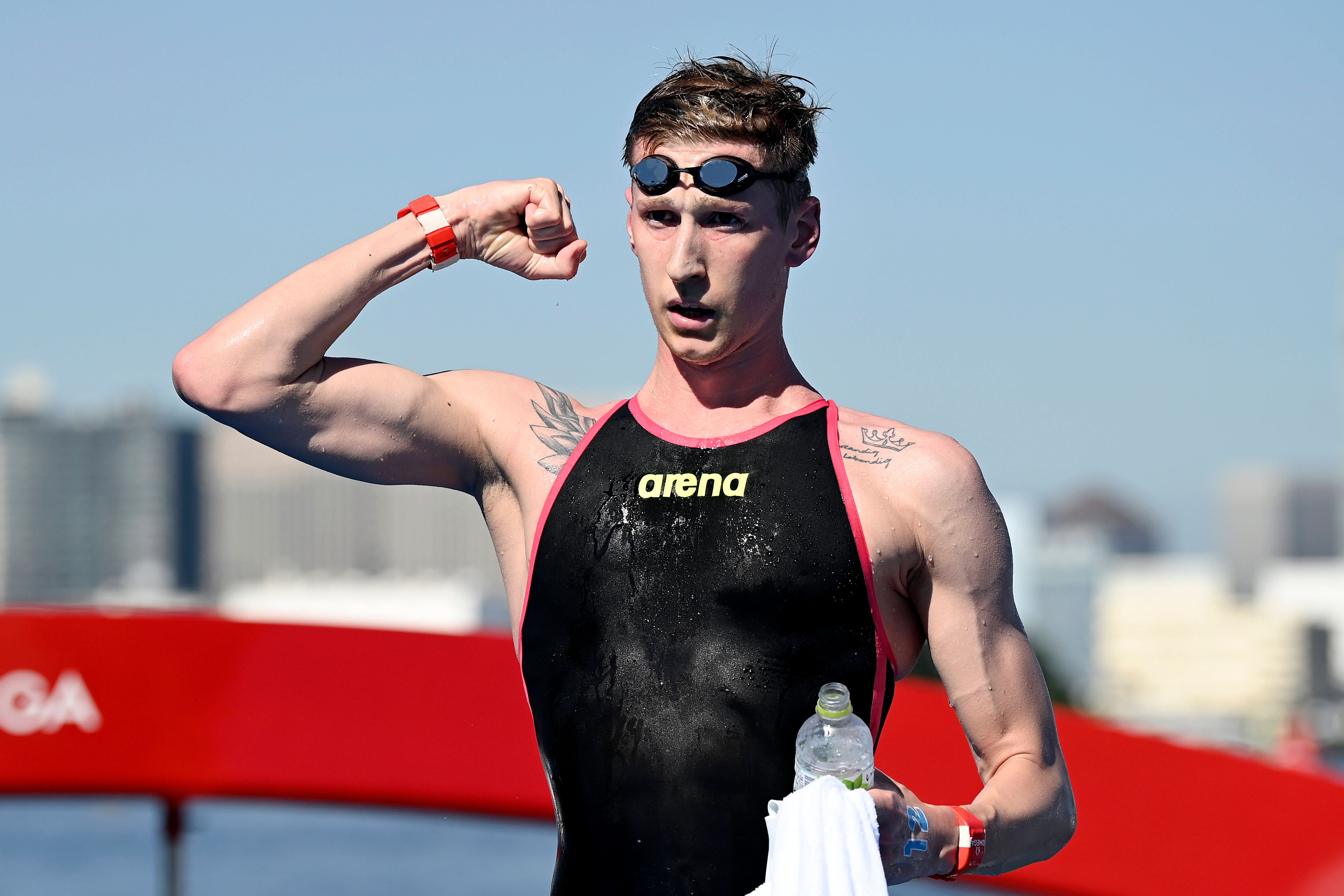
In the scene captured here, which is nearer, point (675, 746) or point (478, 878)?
point (675, 746)

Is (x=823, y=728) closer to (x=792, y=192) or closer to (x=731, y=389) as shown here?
(x=731, y=389)

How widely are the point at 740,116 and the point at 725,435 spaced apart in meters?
0.72

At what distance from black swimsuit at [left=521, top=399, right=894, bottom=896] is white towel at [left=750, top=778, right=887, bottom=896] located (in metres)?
0.38

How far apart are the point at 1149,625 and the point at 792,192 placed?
171 metres

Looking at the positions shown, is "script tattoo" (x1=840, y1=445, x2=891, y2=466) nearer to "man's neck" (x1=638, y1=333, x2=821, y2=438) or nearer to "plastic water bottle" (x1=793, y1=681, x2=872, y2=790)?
"man's neck" (x1=638, y1=333, x2=821, y2=438)

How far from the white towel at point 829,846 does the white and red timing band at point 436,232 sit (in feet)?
4.93

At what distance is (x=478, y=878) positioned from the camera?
83.6 feet

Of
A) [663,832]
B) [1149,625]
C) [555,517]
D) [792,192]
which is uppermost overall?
[792,192]

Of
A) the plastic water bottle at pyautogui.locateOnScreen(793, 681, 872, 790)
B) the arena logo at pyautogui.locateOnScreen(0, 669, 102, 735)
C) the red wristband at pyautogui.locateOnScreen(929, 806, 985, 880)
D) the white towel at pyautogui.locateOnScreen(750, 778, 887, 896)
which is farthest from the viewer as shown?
the arena logo at pyautogui.locateOnScreen(0, 669, 102, 735)

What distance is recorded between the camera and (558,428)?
3670 mm

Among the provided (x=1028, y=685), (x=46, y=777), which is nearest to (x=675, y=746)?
(x=1028, y=685)

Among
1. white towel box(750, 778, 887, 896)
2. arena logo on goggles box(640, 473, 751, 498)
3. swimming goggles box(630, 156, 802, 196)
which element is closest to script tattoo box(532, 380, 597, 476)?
arena logo on goggles box(640, 473, 751, 498)

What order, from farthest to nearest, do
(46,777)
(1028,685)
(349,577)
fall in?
(349,577), (46,777), (1028,685)

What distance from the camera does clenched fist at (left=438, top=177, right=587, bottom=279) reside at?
11.9ft
